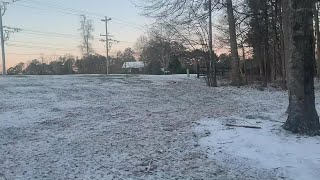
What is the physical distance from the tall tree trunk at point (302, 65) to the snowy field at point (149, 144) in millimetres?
516

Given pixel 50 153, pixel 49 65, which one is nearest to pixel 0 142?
pixel 50 153

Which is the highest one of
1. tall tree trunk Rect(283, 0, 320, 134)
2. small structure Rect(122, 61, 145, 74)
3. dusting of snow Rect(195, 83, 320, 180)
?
small structure Rect(122, 61, 145, 74)

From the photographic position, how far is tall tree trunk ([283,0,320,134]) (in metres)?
8.41

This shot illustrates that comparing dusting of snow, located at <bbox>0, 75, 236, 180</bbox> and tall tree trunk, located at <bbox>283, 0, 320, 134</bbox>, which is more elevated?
tall tree trunk, located at <bbox>283, 0, 320, 134</bbox>

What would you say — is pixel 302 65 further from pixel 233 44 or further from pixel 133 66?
pixel 133 66

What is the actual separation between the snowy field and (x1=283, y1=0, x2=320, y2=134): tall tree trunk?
1.69 ft

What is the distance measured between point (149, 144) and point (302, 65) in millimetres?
3607

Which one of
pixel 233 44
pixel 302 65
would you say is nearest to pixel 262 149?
pixel 302 65

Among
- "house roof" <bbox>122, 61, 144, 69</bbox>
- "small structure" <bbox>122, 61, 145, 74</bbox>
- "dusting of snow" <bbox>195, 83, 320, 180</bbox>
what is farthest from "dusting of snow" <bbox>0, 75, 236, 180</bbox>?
"house roof" <bbox>122, 61, 144, 69</bbox>

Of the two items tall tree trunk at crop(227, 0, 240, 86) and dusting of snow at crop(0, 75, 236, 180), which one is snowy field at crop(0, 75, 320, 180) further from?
tall tree trunk at crop(227, 0, 240, 86)

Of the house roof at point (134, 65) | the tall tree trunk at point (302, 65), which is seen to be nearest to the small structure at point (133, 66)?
the house roof at point (134, 65)

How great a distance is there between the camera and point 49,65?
303ft

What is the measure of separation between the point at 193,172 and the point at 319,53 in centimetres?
3049

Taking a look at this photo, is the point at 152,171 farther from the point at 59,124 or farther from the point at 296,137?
the point at 59,124
